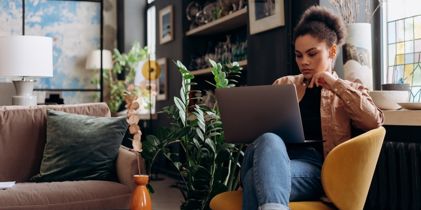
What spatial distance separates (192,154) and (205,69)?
2070mm

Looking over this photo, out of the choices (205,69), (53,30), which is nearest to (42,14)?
(53,30)

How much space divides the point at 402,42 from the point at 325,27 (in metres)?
0.78

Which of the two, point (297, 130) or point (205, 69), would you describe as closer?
point (297, 130)

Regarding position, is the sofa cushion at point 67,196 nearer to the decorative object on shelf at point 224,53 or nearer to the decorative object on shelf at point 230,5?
the decorative object on shelf at point 224,53

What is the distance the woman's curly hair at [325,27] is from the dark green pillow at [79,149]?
1210mm

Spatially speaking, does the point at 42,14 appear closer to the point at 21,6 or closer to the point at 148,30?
the point at 21,6

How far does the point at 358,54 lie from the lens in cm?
282

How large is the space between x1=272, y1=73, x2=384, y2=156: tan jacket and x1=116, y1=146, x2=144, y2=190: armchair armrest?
3.26ft

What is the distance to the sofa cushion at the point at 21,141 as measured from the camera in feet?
10.1

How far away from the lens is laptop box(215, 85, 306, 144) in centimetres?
217

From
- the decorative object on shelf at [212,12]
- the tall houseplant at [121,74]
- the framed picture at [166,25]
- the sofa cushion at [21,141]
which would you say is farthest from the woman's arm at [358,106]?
the tall houseplant at [121,74]

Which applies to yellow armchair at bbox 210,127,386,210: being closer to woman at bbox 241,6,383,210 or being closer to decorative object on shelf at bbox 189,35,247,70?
woman at bbox 241,6,383,210

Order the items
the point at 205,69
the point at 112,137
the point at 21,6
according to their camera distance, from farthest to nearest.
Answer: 1. the point at 21,6
2. the point at 205,69
3. the point at 112,137

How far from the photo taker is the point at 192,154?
3271 mm
